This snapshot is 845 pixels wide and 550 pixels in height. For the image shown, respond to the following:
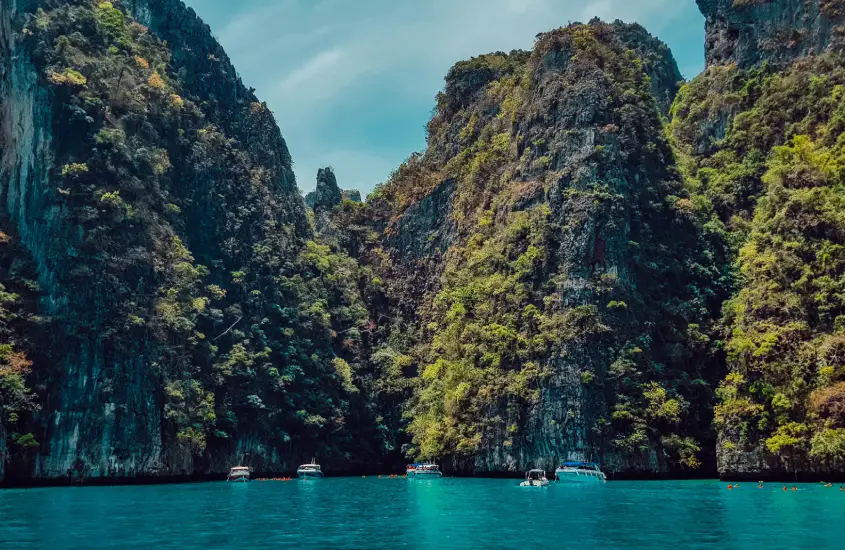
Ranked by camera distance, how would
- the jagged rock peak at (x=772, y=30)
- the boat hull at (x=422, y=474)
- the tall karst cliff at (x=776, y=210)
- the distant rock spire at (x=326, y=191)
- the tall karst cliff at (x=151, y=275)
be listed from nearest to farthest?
the tall karst cliff at (x=776, y=210)
the tall karst cliff at (x=151, y=275)
the boat hull at (x=422, y=474)
the jagged rock peak at (x=772, y=30)
the distant rock spire at (x=326, y=191)

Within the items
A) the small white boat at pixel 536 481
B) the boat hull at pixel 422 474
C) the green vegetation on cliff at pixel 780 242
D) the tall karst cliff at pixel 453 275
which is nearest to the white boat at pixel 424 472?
the boat hull at pixel 422 474

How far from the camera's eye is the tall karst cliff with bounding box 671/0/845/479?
184 ft


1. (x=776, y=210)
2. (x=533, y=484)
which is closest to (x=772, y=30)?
(x=776, y=210)

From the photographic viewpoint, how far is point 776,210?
220 ft

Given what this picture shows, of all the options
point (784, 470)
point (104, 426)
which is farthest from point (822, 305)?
point (104, 426)

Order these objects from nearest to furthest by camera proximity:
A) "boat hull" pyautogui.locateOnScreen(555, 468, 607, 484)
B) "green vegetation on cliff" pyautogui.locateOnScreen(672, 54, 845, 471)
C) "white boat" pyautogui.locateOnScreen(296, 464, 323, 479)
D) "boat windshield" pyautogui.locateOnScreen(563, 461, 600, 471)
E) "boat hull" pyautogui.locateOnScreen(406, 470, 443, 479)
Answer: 1. "green vegetation on cliff" pyautogui.locateOnScreen(672, 54, 845, 471)
2. "boat hull" pyautogui.locateOnScreen(555, 468, 607, 484)
3. "boat windshield" pyautogui.locateOnScreen(563, 461, 600, 471)
4. "boat hull" pyautogui.locateOnScreen(406, 470, 443, 479)
5. "white boat" pyautogui.locateOnScreen(296, 464, 323, 479)

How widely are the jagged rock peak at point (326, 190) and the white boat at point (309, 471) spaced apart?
45.3 metres

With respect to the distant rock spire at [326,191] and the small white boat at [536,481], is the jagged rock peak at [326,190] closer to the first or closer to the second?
the distant rock spire at [326,191]

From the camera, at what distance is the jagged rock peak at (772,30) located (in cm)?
7831

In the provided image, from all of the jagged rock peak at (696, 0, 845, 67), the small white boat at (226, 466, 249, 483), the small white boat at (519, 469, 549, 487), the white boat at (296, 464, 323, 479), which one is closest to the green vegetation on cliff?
the jagged rock peak at (696, 0, 845, 67)

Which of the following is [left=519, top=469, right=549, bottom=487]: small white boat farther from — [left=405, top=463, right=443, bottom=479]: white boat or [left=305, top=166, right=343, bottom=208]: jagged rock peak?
[left=305, top=166, right=343, bottom=208]: jagged rock peak

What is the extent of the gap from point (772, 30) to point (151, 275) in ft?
225

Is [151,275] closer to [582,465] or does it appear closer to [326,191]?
[582,465]

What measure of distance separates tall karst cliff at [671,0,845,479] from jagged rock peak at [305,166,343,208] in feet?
154
